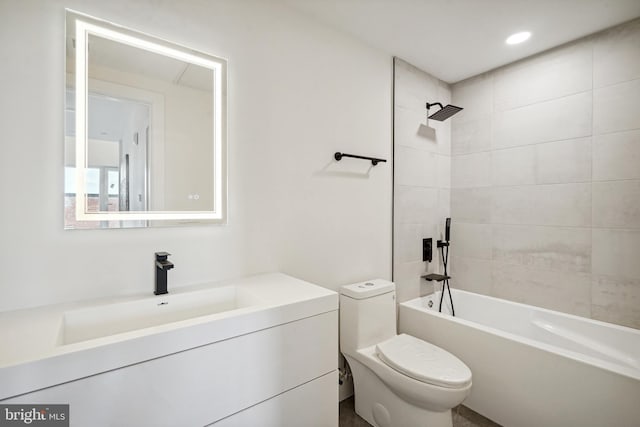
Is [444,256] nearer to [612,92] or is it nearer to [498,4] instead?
[612,92]

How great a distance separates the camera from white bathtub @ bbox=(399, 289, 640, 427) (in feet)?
4.68

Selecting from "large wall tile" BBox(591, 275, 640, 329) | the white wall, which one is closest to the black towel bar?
the white wall

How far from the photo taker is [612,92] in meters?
1.92

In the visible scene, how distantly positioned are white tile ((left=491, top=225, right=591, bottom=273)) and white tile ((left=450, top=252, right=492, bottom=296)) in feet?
0.48

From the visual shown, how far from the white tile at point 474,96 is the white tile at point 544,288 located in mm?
1308

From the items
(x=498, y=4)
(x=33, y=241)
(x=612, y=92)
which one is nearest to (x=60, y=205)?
(x=33, y=241)

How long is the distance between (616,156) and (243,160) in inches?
91.6

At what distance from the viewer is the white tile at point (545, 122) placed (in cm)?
204

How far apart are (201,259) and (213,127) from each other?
0.66 meters

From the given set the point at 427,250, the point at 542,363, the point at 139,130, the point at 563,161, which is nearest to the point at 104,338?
the point at 139,130

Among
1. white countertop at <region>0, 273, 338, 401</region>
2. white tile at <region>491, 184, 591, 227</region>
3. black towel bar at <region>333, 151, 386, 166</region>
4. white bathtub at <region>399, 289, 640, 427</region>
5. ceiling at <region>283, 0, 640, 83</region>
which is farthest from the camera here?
white tile at <region>491, 184, 591, 227</region>

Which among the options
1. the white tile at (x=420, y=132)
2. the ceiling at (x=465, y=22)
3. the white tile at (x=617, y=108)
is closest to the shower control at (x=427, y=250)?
the white tile at (x=420, y=132)

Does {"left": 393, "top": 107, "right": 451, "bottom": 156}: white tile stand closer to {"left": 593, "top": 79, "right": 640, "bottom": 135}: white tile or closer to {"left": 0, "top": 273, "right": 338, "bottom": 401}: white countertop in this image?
{"left": 593, "top": 79, "right": 640, "bottom": 135}: white tile

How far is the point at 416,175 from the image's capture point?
246cm
